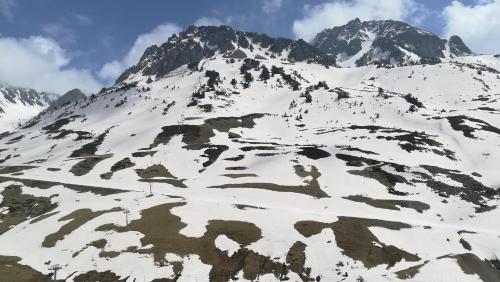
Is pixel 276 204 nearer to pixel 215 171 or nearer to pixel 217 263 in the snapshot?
pixel 217 263

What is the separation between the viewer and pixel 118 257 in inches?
2557

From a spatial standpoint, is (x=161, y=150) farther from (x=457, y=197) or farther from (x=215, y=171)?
(x=457, y=197)

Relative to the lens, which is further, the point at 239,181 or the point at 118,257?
the point at 239,181

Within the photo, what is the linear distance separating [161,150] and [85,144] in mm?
47441

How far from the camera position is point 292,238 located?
230 ft

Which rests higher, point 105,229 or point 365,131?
point 365,131

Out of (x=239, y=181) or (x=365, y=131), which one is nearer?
(x=239, y=181)

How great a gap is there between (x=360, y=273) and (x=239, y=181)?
54.2 meters

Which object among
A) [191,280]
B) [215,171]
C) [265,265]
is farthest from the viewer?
[215,171]

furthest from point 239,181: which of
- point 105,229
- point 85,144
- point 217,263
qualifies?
point 85,144

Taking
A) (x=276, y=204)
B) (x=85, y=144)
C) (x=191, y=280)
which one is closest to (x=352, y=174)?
(x=276, y=204)

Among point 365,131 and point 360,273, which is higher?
point 365,131

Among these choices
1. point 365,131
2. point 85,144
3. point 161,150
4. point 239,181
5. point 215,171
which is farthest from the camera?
point 85,144

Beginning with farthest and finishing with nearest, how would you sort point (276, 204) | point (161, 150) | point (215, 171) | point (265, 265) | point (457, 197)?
1. point (161, 150)
2. point (215, 171)
3. point (457, 197)
4. point (276, 204)
5. point (265, 265)
